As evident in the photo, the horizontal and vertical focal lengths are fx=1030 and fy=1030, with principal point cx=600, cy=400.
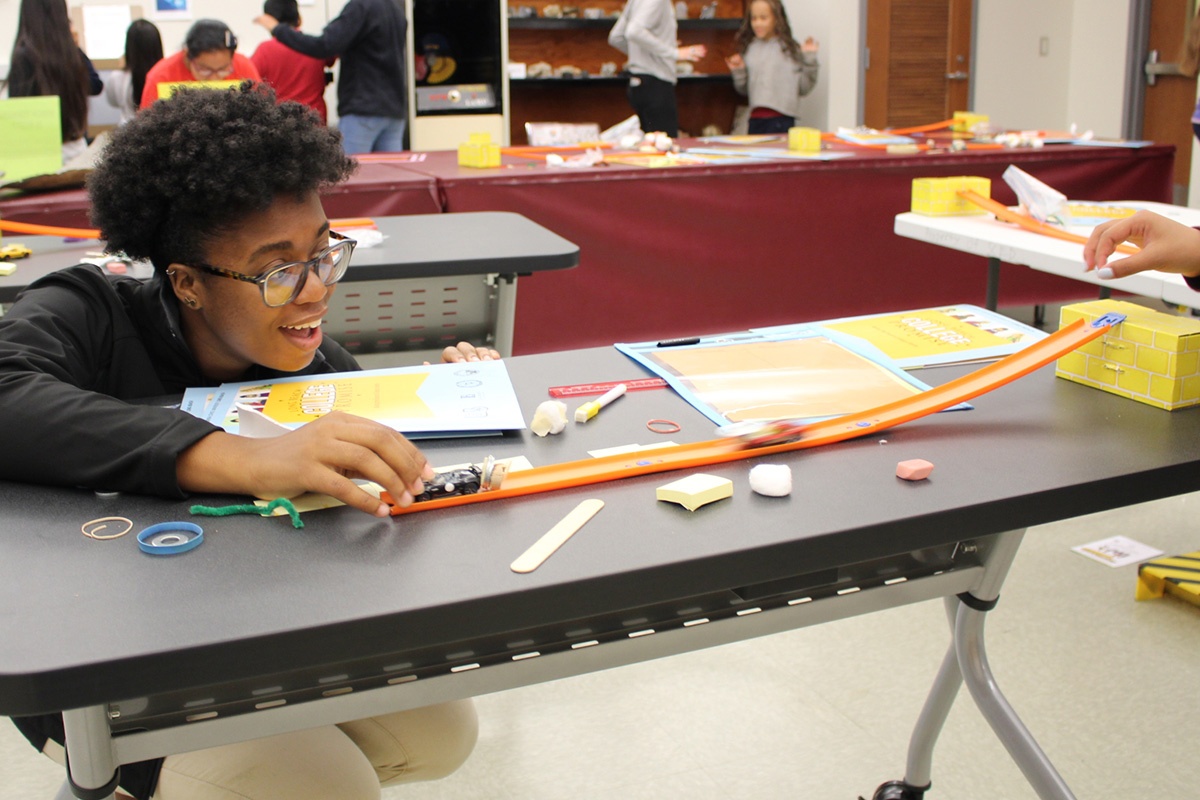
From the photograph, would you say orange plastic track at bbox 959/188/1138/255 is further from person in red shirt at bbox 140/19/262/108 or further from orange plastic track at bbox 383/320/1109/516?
person in red shirt at bbox 140/19/262/108

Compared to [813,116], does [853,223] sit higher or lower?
lower

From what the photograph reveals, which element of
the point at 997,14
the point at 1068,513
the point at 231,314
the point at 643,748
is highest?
the point at 997,14

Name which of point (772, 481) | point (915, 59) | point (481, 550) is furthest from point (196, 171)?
point (915, 59)

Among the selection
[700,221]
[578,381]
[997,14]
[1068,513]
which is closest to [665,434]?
[578,381]

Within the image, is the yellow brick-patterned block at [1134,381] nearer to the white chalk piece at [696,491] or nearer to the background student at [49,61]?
the white chalk piece at [696,491]

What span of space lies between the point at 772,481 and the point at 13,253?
5.98 ft

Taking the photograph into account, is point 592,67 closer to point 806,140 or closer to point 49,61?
point 806,140

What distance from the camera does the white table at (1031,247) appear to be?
6.36 feet

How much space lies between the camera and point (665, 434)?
3.38 ft

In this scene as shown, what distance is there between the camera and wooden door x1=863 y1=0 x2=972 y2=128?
21.4 ft

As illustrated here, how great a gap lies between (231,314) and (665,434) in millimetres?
481

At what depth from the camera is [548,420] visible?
1.02m

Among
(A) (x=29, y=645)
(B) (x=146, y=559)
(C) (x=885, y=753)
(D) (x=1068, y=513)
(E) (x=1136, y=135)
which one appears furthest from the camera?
(E) (x=1136, y=135)

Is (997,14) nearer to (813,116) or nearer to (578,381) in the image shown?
(813,116)
